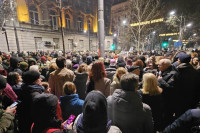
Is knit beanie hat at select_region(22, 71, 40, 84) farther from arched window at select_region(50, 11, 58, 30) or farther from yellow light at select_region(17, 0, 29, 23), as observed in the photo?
arched window at select_region(50, 11, 58, 30)

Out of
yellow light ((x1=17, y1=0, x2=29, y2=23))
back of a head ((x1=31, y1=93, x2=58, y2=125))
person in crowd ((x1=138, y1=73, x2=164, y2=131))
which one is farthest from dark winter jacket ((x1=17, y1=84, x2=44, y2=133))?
yellow light ((x1=17, y1=0, x2=29, y2=23))

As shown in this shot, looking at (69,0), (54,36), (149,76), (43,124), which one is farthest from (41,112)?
(69,0)

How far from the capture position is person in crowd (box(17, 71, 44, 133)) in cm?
211

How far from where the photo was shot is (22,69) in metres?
4.15

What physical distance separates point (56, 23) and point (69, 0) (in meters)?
7.08

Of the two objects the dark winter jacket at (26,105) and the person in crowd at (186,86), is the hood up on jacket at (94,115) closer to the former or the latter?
the dark winter jacket at (26,105)

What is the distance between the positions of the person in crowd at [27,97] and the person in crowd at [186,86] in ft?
11.4

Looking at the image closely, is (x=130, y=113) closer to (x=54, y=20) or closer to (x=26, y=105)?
(x=26, y=105)

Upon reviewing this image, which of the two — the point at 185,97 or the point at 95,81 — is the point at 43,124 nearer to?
the point at 95,81

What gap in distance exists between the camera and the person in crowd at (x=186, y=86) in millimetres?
2705

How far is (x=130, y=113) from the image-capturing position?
1.63m

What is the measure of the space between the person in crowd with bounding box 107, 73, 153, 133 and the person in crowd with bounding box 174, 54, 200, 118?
173cm

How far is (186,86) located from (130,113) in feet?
6.90

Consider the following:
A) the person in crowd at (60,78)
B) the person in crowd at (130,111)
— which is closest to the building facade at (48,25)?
the person in crowd at (60,78)
